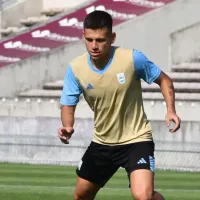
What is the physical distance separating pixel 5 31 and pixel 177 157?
15.3 meters

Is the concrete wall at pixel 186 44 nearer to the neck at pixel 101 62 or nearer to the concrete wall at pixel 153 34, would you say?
the concrete wall at pixel 153 34

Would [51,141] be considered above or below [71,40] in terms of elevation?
below

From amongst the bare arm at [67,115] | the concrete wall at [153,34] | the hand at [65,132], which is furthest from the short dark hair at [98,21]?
the concrete wall at [153,34]

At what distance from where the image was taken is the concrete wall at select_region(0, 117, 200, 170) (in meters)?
17.1

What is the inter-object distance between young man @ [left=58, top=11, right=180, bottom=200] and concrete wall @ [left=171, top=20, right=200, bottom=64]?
16.5 m

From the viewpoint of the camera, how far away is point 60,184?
1386 cm

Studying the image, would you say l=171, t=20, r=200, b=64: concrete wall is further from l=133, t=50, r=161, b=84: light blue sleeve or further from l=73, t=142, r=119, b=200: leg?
l=133, t=50, r=161, b=84: light blue sleeve

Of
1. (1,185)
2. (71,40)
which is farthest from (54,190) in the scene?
(71,40)

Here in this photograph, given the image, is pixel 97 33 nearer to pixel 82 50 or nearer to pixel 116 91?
pixel 116 91

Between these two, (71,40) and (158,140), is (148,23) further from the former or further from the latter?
(158,140)

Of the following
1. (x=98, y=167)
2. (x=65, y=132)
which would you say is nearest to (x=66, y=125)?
(x=65, y=132)

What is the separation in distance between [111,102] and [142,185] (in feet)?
2.68

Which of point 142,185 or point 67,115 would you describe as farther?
point 67,115

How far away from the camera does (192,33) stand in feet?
83.2
